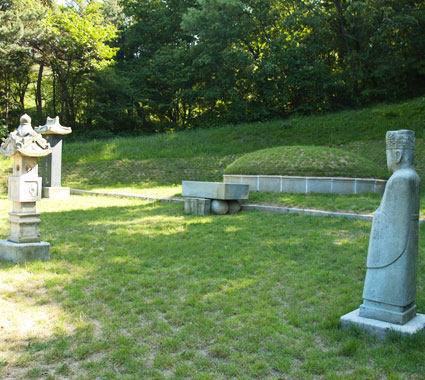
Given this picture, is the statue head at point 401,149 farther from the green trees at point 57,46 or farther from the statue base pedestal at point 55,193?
the green trees at point 57,46

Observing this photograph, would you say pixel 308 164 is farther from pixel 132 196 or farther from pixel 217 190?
pixel 132 196

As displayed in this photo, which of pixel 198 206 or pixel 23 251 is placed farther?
pixel 198 206

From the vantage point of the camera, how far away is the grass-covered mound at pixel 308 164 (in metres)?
12.4

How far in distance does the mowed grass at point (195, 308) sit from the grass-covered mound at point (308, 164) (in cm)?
502

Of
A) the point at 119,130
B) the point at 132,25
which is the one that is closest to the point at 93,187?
the point at 119,130

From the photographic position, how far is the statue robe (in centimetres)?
348

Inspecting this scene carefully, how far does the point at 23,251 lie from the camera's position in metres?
5.71

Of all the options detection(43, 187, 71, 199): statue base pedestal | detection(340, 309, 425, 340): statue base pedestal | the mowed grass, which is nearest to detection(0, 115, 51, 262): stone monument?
the mowed grass

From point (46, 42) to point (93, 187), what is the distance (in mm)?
15395

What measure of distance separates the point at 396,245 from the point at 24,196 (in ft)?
16.5

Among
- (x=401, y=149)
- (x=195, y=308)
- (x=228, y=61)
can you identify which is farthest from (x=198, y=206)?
(x=228, y=61)

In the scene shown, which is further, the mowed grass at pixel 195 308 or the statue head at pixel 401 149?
the statue head at pixel 401 149

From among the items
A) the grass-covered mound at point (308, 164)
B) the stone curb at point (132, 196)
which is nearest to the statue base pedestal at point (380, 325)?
the stone curb at point (132, 196)

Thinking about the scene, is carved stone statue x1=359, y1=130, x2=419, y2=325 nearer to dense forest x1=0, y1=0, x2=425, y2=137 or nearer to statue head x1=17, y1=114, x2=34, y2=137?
statue head x1=17, y1=114, x2=34, y2=137
